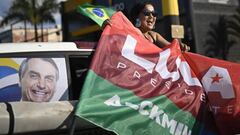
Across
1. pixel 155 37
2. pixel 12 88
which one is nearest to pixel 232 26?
pixel 155 37

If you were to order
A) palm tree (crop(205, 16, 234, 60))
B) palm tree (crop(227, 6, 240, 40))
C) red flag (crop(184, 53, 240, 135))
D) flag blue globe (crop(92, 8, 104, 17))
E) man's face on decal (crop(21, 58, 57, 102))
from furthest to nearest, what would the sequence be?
palm tree (crop(227, 6, 240, 40)) → palm tree (crop(205, 16, 234, 60)) → flag blue globe (crop(92, 8, 104, 17)) → red flag (crop(184, 53, 240, 135)) → man's face on decal (crop(21, 58, 57, 102))

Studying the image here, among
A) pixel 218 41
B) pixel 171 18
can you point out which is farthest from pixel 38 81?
pixel 218 41

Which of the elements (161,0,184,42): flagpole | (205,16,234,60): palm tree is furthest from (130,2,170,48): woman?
(205,16,234,60): palm tree

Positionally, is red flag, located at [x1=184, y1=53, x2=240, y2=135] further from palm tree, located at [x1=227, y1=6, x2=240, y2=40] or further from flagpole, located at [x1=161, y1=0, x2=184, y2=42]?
palm tree, located at [x1=227, y1=6, x2=240, y2=40]

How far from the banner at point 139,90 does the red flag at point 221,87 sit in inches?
3.5

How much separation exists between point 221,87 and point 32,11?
3423 cm

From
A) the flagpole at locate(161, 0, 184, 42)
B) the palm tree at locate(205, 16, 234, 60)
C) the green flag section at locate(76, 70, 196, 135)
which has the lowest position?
the palm tree at locate(205, 16, 234, 60)

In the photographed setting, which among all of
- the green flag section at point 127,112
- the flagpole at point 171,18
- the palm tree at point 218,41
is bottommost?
the palm tree at point 218,41

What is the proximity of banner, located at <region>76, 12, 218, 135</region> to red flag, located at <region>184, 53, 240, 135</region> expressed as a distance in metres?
0.09

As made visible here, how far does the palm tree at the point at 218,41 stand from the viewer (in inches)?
957

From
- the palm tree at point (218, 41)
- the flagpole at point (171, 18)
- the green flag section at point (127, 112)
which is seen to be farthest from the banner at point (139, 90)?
the palm tree at point (218, 41)

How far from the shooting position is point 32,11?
3725 centimetres

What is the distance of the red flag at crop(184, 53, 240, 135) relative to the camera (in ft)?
13.6

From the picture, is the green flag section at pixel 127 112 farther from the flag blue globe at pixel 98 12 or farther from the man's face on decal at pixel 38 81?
the flag blue globe at pixel 98 12
